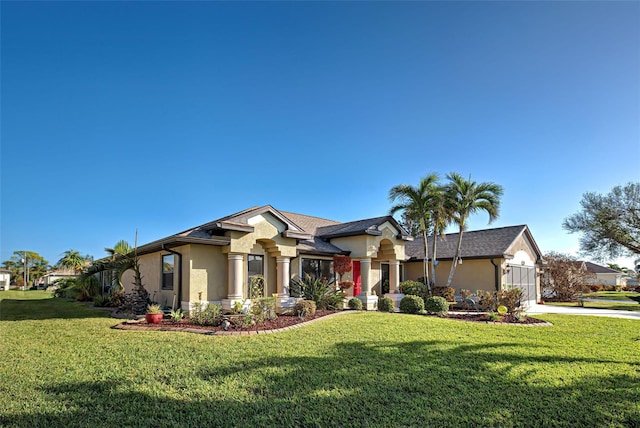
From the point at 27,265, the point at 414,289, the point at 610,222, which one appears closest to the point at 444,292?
the point at 414,289

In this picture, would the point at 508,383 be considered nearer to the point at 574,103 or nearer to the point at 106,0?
the point at 574,103

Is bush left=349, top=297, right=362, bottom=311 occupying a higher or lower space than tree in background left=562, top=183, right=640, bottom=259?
lower

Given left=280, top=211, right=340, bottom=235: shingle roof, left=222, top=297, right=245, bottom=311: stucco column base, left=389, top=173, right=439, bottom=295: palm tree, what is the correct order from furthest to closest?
left=280, top=211, right=340, bottom=235: shingle roof → left=389, top=173, right=439, bottom=295: palm tree → left=222, top=297, right=245, bottom=311: stucco column base

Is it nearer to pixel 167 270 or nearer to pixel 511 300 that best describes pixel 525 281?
pixel 511 300

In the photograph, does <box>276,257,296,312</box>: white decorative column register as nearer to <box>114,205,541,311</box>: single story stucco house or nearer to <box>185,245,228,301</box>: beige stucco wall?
<box>114,205,541,311</box>: single story stucco house

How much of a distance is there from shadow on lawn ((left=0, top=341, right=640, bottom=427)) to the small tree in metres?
24.2

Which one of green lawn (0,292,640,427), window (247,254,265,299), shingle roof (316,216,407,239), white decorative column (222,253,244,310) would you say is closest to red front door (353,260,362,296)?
shingle roof (316,216,407,239)

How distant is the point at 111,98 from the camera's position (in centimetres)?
1323

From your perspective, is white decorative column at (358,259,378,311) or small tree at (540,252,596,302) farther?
small tree at (540,252,596,302)

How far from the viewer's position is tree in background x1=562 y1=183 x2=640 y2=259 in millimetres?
A: 30031

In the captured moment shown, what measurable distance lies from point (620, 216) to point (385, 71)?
29.6 m

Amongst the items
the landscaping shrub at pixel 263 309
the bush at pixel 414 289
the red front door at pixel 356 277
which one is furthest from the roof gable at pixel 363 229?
the landscaping shrub at pixel 263 309

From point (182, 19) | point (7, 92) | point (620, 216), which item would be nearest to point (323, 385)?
point (182, 19)

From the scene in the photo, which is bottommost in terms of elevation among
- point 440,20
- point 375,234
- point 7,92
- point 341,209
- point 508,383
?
point 508,383
